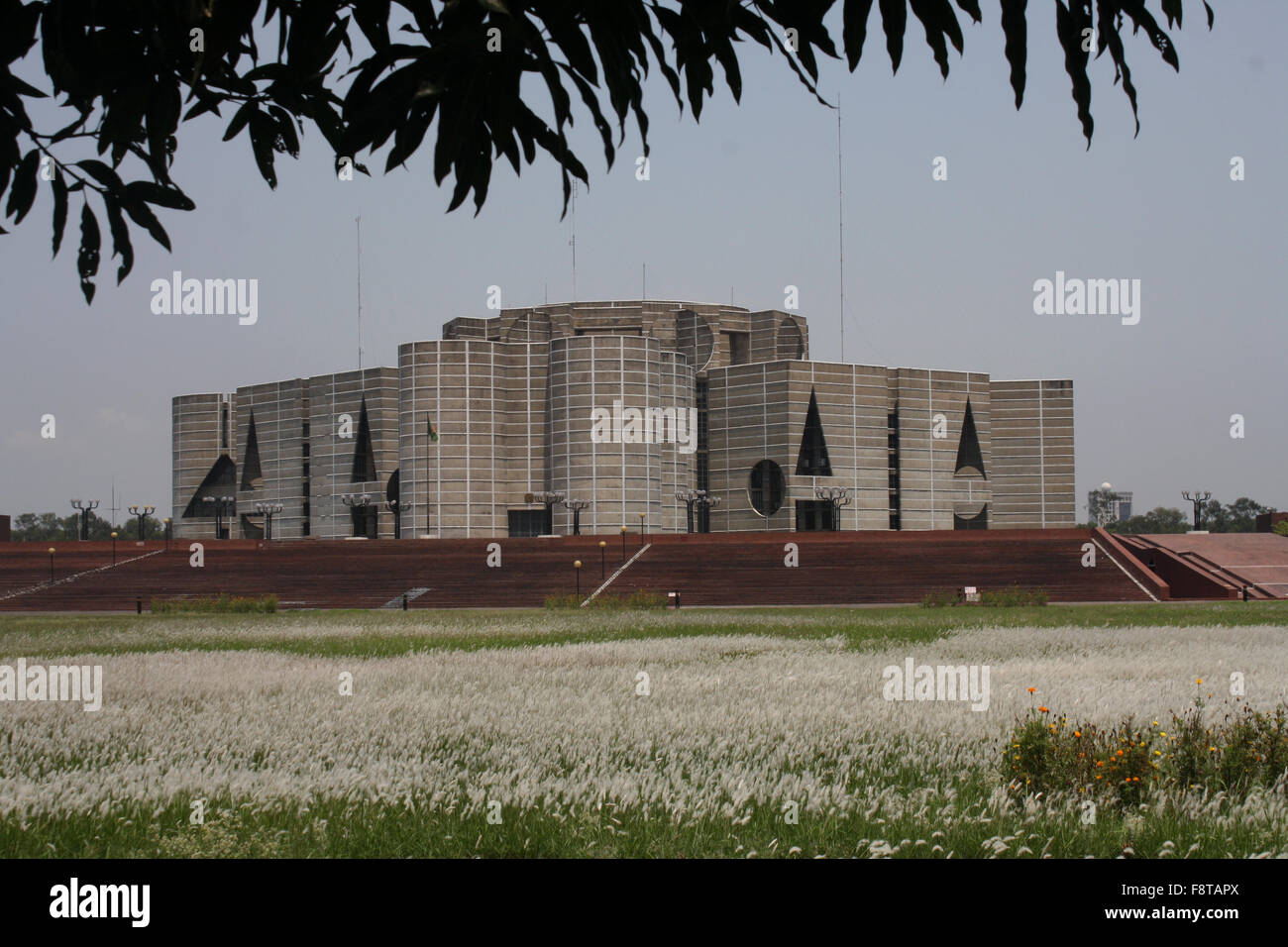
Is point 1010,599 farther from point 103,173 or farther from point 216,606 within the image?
point 103,173

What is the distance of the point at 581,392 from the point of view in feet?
334

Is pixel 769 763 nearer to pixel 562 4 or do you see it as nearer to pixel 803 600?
pixel 562 4

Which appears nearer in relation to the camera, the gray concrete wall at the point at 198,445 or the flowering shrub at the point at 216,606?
the flowering shrub at the point at 216,606

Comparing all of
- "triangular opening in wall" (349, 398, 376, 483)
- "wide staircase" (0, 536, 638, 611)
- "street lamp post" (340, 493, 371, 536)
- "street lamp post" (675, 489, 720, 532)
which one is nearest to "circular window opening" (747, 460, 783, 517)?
"street lamp post" (675, 489, 720, 532)

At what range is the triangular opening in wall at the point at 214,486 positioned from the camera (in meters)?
121

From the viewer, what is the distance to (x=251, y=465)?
394 feet

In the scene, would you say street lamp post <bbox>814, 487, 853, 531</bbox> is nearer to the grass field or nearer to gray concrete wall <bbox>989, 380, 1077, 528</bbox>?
gray concrete wall <bbox>989, 380, 1077, 528</bbox>

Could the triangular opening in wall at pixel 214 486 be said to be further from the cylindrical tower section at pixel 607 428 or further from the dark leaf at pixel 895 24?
the dark leaf at pixel 895 24

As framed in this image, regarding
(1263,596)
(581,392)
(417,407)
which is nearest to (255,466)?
(417,407)

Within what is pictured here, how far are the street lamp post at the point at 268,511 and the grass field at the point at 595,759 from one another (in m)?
94.3

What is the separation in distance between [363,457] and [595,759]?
345 feet

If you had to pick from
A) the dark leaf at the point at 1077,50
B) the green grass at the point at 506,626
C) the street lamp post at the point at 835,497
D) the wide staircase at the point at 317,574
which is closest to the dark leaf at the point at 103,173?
the dark leaf at the point at 1077,50
